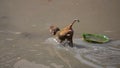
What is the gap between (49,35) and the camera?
6.16m

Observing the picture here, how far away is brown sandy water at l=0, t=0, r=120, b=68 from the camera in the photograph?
4.89m

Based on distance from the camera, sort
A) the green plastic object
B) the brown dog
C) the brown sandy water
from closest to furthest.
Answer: the brown sandy water → the brown dog → the green plastic object

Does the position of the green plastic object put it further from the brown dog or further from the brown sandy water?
the brown dog

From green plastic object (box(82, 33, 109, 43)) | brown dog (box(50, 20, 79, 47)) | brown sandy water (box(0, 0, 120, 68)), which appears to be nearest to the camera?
brown sandy water (box(0, 0, 120, 68))

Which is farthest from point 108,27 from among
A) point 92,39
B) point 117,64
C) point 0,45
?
point 0,45

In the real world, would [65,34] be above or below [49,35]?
above

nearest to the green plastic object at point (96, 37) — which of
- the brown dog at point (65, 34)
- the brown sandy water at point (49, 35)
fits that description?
the brown sandy water at point (49, 35)

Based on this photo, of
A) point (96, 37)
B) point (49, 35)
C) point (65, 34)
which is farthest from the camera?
point (49, 35)

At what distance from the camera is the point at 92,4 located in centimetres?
826

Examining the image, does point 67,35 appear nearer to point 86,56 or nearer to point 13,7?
point 86,56

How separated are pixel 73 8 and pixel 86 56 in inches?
125

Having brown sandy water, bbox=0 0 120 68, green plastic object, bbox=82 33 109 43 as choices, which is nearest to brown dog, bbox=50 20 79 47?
brown sandy water, bbox=0 0 120 68

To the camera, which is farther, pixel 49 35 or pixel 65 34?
pixel 49 35

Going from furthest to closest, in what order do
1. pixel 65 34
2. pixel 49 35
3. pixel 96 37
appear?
pixel 49 35 < pixel 96 37 < pixel 65 34
